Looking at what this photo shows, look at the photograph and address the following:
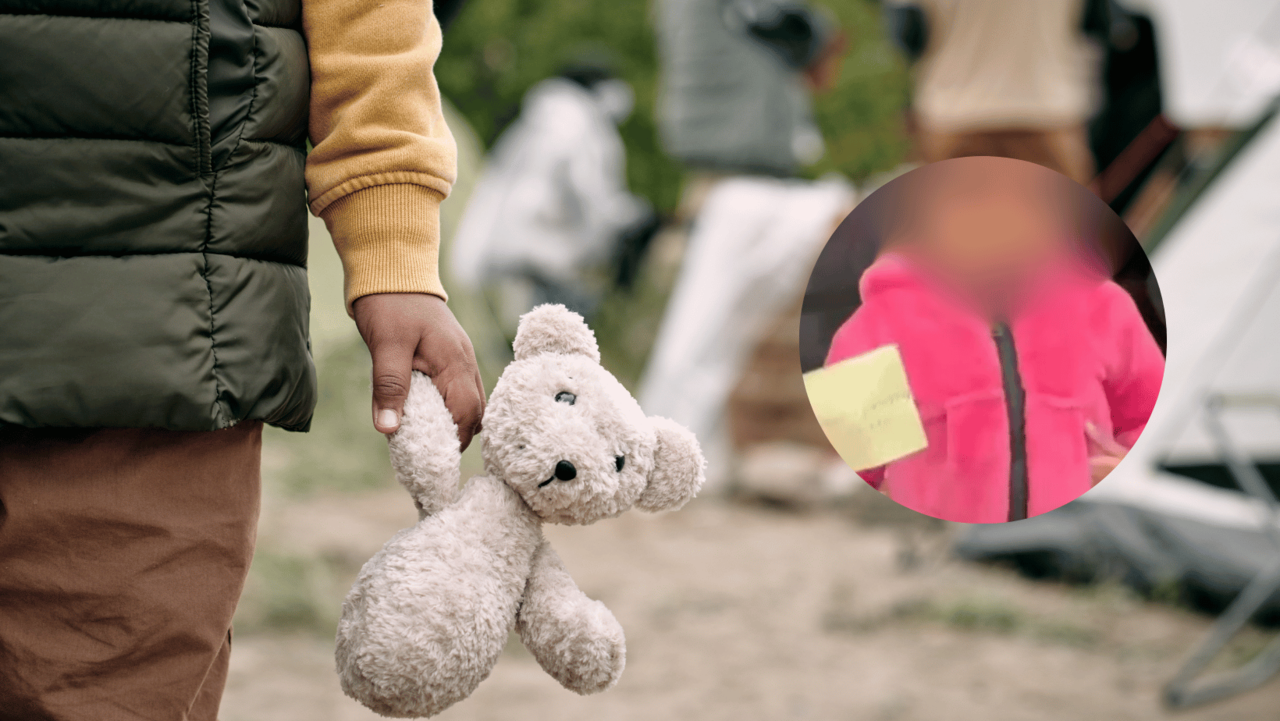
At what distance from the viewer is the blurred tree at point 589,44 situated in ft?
27.1

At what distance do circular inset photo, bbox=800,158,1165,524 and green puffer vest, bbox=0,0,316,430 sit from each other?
1.26 ft

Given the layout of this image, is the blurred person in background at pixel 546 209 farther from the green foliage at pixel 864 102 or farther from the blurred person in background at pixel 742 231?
the green foliage at pixel 864 102

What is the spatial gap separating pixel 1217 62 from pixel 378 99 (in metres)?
3.51

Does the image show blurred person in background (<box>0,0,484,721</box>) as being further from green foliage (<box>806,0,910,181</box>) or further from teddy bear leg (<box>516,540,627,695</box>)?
green foliage (<box>806,0,910,181</box>)

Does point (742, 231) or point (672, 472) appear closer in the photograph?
point (672, 472)

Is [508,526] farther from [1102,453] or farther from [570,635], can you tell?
[1102,453]

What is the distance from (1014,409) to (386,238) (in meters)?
0.45

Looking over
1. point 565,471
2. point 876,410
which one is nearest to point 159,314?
point 565,471

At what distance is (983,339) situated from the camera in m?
0.73

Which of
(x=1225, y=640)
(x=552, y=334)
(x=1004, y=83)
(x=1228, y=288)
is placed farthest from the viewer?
(x=1228, y=288)

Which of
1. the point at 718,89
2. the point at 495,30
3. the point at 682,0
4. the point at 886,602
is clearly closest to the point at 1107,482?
the point at 886,602

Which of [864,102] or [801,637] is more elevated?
[801,637]

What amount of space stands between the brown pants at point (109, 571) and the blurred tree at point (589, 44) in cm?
745

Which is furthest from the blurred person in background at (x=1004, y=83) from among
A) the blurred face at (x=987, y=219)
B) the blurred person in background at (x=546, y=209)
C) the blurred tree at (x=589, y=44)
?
the blurred tree at (x=589, y=44)
